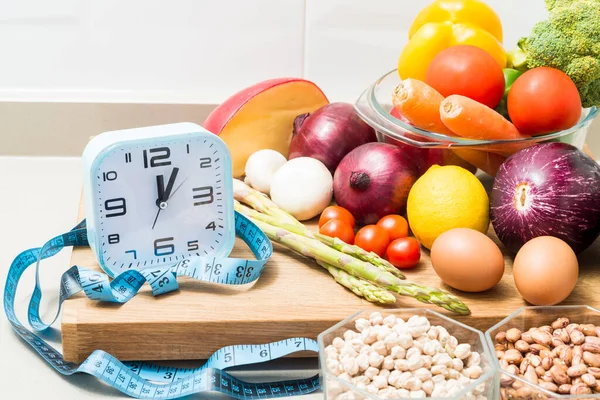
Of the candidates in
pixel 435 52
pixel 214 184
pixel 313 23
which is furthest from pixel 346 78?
pixel 214 184

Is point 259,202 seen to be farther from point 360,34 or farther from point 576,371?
point 576,371

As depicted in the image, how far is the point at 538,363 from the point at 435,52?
2.58 feet

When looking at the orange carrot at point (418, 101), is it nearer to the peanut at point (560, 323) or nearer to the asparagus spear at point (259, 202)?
the asparagus spear at point (259, 202)

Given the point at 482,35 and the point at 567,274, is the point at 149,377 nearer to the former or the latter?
the point at 567,274

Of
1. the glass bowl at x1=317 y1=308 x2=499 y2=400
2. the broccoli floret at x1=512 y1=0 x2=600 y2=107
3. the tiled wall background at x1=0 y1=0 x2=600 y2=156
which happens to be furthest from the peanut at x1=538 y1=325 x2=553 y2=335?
the tiled wall background at x1=0 y1=0 x2=600 y2=156

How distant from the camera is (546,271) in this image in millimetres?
Answer: 1400

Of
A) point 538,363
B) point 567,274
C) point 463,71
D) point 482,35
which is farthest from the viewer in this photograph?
point 482,35

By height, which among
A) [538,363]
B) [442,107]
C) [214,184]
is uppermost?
[442,107]

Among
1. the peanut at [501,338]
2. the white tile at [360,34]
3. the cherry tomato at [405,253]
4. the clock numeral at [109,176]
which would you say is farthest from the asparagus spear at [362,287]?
the white tile at [360,34]

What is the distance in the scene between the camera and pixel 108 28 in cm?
220

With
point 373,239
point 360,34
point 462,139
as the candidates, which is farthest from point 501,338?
point 360,34

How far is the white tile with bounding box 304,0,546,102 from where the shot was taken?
7.18 ft

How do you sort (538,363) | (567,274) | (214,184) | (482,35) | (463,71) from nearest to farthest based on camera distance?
(538,363)
(567,274)
(214,184)
(463,71)
(482,35)

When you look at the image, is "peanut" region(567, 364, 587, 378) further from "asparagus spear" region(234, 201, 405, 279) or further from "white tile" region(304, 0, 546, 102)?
"white tile" region(304, 0, 546, 102)
